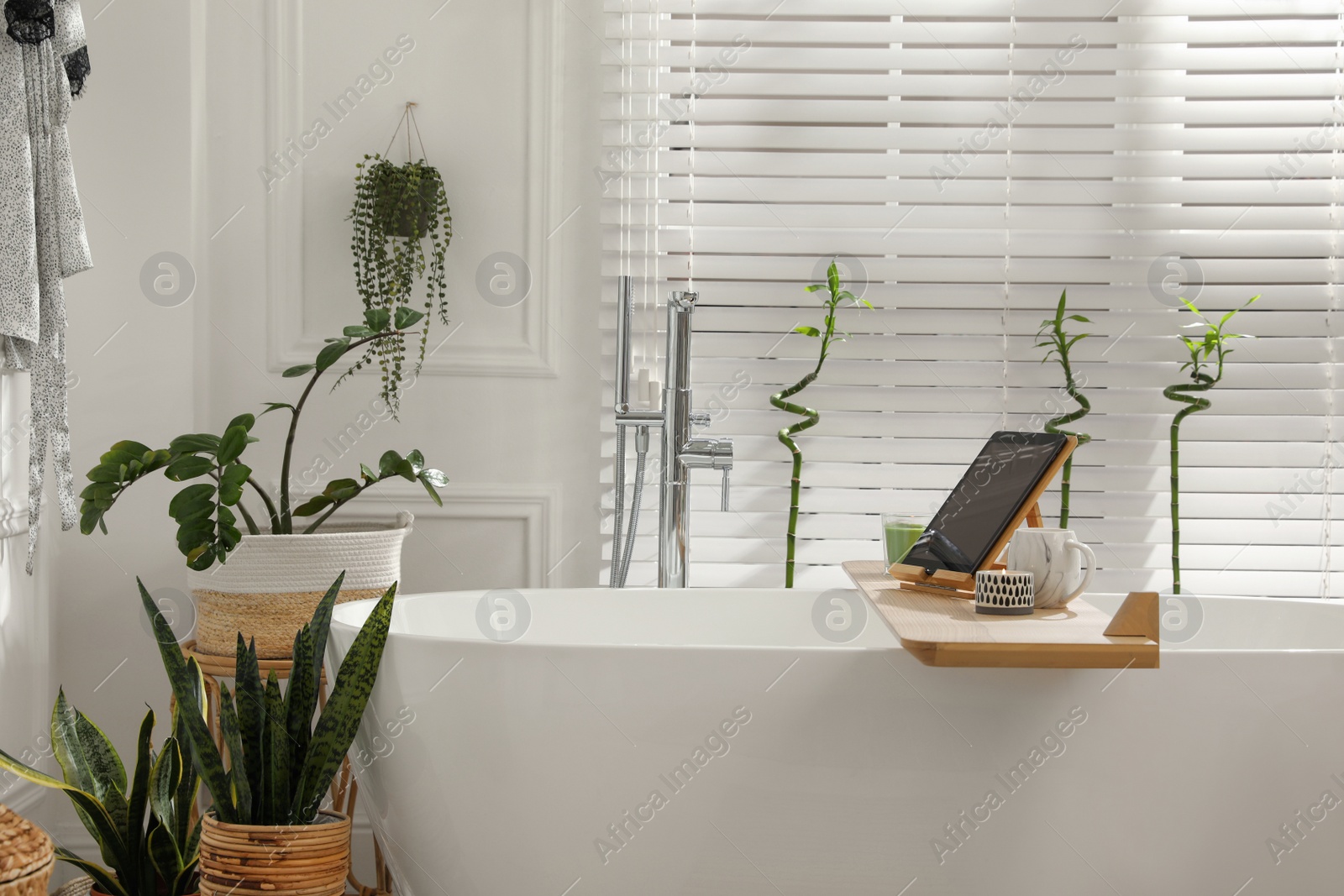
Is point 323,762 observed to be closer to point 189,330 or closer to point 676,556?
point 676,556

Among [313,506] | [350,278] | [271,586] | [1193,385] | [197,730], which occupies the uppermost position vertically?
[350,278]

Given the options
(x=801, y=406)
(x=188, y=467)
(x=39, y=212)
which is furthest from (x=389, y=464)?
(x=801, y=406)

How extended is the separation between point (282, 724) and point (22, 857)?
1.02ft

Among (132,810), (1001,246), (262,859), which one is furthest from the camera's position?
(1001,246)

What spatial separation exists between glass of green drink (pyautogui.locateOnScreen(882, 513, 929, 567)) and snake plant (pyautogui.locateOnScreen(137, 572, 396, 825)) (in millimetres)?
917

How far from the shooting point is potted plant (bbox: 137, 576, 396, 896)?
4.27 ft

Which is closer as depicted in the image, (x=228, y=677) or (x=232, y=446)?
(x=232, y=446)

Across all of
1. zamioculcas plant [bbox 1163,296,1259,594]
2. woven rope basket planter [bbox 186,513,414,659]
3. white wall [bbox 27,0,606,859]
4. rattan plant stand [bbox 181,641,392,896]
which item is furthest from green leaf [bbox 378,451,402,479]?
zamioculcas plant [bbox 1163,296,1259,594]

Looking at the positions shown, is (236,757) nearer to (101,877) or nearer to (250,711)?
(250,711)

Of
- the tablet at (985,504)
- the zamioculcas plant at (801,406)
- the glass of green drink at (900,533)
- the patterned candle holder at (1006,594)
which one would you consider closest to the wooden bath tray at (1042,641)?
the patterned candle holder at (1006,594)

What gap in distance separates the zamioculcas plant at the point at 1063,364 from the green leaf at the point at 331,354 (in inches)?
53.1

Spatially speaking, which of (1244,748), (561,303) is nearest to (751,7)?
(561,303)

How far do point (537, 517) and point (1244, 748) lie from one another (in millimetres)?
1329

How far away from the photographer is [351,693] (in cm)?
131
